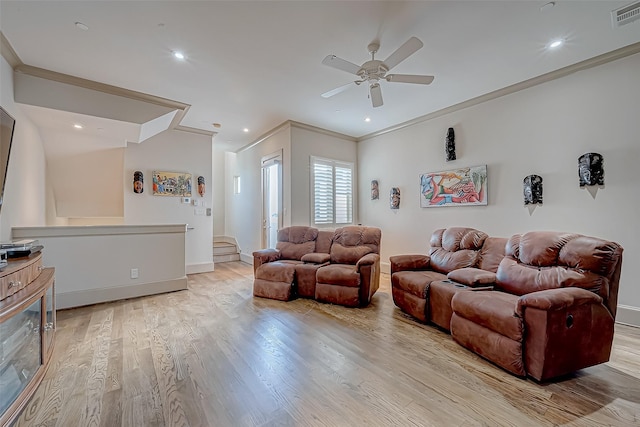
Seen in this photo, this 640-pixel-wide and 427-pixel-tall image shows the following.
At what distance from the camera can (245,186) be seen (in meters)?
6.65

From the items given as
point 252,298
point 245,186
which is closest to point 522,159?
point 252,298

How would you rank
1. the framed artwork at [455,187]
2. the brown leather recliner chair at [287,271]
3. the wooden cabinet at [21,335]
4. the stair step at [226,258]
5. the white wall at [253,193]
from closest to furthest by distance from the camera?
the wooden cabinet at [21,335]
the brown leather recliner chair at [287,271]
the framed artwork at [455,187]
the white wall at [253,193]
the stair step at [226,258]

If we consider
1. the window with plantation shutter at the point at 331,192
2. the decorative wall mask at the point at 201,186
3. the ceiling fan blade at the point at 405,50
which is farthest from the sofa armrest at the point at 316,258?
the decorative wall mask at the point at 201,186

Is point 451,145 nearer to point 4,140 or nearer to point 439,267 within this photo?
point 439,267

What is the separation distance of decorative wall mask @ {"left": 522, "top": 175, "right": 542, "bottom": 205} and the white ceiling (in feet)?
4.34

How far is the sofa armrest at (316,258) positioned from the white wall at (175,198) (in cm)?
258

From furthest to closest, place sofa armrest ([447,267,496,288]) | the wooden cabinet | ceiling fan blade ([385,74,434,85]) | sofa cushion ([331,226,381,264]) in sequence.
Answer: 1. sofa cushion ([331,226,381,264])
2. ceiling fan blade ([385,74,434,85])
3. sofa armrest ([447,267,496,288])
4. the wooden cabinet

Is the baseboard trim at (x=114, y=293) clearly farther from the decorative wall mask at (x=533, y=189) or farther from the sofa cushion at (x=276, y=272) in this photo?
the decorative wall mask at (x=533, y=189)

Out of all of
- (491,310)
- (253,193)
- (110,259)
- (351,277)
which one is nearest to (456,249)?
(491,310)

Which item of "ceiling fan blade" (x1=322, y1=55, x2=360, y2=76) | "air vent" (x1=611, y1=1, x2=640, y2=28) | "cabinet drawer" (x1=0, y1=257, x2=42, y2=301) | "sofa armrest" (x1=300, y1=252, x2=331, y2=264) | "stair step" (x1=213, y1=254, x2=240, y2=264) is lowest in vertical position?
"stair step" (x1=213, y1=254, x2=240, y2=264)

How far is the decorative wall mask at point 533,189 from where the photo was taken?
11.4ft

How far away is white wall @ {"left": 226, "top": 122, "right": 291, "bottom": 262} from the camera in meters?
5.11

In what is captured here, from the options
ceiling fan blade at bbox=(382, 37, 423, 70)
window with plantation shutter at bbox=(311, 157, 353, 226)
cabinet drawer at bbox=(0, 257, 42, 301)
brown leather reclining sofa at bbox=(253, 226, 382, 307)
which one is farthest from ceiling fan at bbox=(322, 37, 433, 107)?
cabinet drawer at bbox=(0, 257, 42, 301)

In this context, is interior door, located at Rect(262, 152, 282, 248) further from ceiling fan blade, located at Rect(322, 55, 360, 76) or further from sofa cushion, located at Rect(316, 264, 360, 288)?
ceiling fan blade, located at Rect(322, 55, 360, 76)
